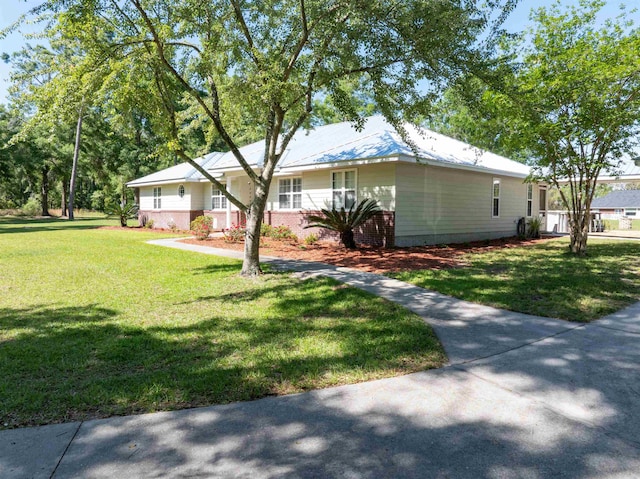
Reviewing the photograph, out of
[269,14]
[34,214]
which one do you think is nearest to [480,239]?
[269,14]

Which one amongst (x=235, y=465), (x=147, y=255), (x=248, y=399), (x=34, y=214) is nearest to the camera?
(x=235, y=465)

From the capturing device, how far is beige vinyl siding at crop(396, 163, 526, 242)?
1363cm

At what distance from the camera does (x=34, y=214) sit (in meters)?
47.9

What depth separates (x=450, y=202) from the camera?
15469mm

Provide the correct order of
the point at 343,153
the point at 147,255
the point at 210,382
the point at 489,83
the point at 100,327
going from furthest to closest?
the point at 343,153 → the point at 147,255 → the point at 489,83 → the point at 100,327 → the point at 210,382

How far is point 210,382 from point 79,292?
16.1 ft

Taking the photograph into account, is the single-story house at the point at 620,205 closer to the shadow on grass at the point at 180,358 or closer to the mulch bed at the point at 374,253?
the mulch bed at the point at 374,253

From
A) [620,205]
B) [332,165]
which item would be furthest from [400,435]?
[620,205]

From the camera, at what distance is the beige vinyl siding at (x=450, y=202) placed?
1363 cm

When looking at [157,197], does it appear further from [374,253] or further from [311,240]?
[374,253]

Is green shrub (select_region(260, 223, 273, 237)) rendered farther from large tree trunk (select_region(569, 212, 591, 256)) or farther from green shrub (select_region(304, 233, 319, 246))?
large tree trunk (select_region(569, 212, 591, 256))

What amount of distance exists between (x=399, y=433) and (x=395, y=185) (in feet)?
35.5

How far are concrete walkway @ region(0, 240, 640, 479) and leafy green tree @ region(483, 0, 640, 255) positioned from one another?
863cm

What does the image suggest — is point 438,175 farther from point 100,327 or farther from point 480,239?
point 100,327
